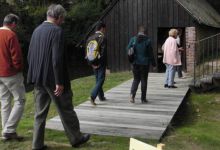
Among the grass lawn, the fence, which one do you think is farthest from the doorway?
the grass lawn

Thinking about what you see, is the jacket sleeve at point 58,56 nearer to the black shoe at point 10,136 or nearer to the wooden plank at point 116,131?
the black shoe at point 10,136

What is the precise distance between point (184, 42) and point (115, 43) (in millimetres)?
3121

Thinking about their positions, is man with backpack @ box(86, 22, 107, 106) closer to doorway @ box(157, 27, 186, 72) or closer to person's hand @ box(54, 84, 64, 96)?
person's hand @ box(54, 84, 64, 96)

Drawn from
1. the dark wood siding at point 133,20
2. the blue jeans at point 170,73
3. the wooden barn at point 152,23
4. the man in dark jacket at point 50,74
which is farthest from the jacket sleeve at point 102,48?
the dark wood siding at point 133,20

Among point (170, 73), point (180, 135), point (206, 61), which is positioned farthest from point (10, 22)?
point (206, 61)

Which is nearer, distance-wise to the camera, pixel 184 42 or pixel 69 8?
pixel 184 42

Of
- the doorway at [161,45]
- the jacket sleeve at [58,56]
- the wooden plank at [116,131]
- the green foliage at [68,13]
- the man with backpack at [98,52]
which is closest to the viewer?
the jacket sleeve at [58,56]

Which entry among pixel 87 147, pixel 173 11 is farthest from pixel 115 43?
pixel 87 147

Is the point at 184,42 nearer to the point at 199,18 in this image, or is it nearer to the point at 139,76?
the point at 199,18

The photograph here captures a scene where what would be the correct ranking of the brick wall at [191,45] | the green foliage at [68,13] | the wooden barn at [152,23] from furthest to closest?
1. the green foliage at [68,13]
2. the wooden barn at [152,23]
3. the brick wall at [191,45]

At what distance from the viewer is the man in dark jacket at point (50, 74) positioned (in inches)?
248

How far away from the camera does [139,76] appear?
10156mm

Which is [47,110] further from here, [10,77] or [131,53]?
[131,53]

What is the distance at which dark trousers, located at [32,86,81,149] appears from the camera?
6.50 m
